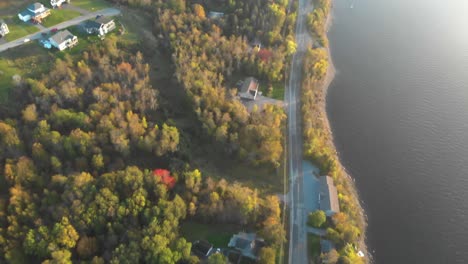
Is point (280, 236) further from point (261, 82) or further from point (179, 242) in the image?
point (261, 82)

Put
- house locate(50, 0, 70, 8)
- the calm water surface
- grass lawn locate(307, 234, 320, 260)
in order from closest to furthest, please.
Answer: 1. grass lawn locate(307, 234, 320, 260)
2. the calm water surface
3. house locate(50, 0, 70, 8)

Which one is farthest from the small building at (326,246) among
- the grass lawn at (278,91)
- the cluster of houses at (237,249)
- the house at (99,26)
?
the house at (99,26)

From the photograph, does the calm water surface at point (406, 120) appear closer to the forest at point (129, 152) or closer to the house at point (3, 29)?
the forest at point (129, 152)

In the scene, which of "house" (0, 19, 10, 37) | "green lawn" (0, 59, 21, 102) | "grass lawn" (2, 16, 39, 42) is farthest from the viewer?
"grass lawn" (2, 16, 39, 42)

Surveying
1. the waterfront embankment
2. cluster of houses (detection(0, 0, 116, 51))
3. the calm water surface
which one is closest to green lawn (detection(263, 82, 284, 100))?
the waterfront embankment

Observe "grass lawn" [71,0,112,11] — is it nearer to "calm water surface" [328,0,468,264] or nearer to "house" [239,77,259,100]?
"house" [239,77,259,100]

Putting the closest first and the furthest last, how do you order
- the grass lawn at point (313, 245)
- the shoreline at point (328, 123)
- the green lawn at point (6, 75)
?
the grass lawn at point (313, 245) → the shoreline at point (328, 123) → the green lawn at point (6, 75)

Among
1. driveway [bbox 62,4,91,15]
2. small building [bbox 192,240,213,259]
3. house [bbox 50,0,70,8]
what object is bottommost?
small building [bbox 192,240,213,259]
